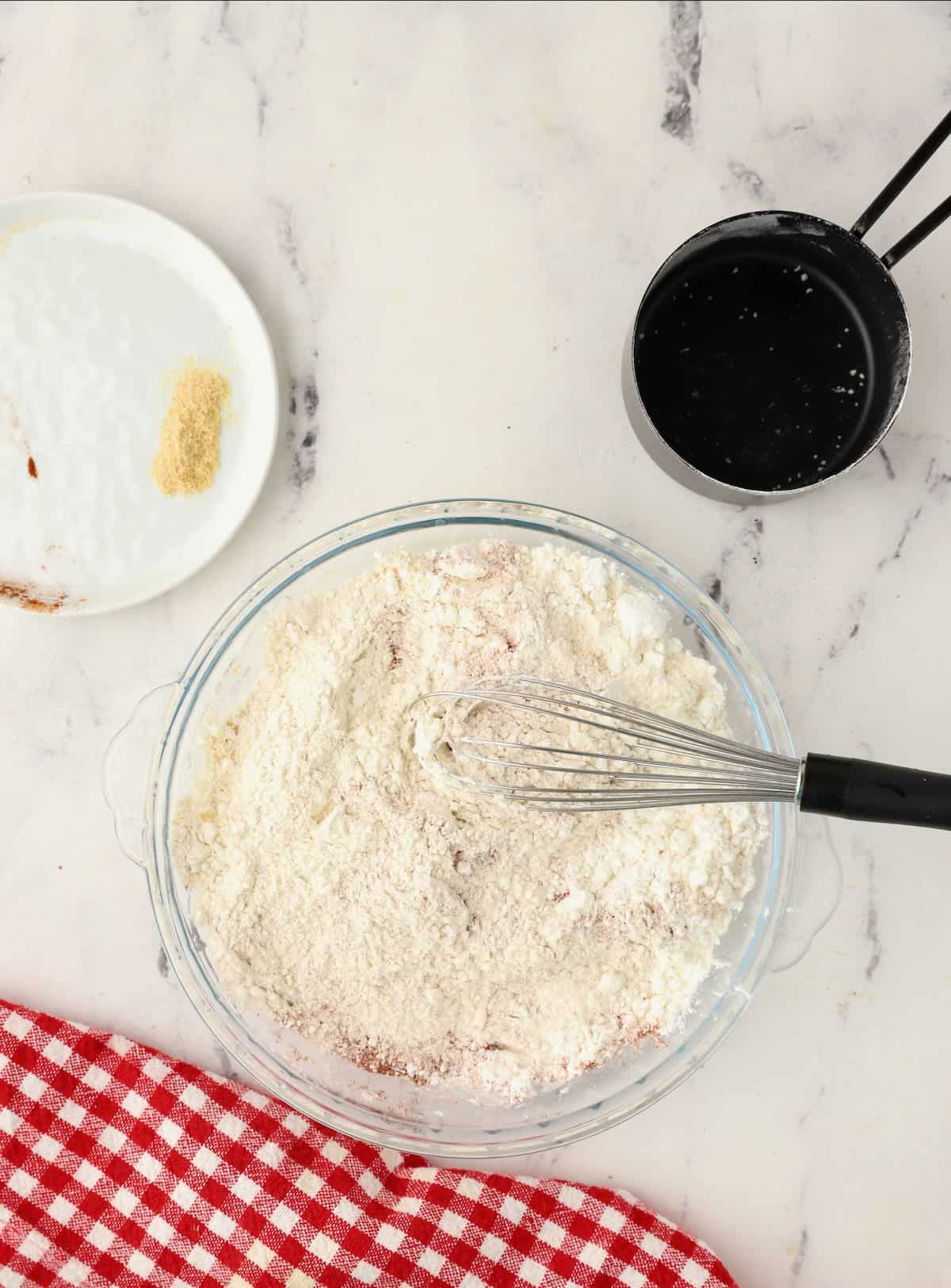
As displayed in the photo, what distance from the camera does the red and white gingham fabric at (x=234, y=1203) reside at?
1.06 m

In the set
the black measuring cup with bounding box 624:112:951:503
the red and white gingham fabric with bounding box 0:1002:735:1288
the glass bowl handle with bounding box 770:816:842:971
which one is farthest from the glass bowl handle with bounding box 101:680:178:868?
the glass bowl handle with bounding box 770:816:842:971

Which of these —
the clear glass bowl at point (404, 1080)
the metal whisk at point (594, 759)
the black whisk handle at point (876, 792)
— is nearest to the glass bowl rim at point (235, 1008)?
the clear glass bowl at point (404, 1080)

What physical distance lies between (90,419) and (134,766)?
15.1 inches

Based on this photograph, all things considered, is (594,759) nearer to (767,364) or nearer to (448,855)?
(448,855)

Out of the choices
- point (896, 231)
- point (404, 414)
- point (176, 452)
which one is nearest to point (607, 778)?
point (404, 414)

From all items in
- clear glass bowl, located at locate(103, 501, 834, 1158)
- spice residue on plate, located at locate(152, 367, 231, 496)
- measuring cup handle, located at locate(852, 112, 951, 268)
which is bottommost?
clear glass bowl, located at locate(103, 501, 834, 1158)

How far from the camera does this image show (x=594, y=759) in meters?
0.94

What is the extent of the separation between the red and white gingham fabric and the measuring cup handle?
101 cm

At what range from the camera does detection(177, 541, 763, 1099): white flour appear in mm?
938

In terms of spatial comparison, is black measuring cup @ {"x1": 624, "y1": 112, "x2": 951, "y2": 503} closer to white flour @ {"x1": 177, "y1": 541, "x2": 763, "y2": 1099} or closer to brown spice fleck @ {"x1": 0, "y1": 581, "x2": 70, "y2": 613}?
white flour @ {"x1": 177, "y1": 541, "x2": 763, "y2": 1099}

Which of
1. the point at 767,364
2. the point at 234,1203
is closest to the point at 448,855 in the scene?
the point at 234,1203

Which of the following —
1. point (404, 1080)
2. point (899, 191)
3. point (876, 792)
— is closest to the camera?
point (876, 792)

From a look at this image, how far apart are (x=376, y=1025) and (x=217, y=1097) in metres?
0.24

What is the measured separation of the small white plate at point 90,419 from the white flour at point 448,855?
21 centimetres
